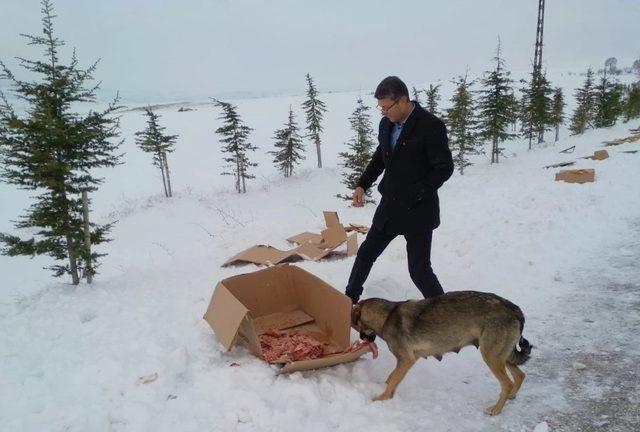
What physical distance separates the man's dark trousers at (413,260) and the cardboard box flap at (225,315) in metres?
1.51

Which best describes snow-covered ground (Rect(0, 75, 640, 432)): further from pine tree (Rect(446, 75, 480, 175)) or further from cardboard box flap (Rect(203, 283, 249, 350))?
pine tree (Rect(446, 75, 480, 175))

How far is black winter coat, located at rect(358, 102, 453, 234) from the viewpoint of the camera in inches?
167

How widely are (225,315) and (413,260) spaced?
2216 millimetres

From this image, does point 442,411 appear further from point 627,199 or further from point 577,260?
point 627,199

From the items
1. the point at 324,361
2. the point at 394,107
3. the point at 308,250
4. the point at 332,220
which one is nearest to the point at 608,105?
the point at 332,220

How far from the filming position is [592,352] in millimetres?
4531

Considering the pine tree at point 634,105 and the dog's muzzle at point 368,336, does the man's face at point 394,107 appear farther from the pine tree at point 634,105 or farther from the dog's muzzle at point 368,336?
the pine tree at point 634,105

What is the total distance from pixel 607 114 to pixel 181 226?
4660 centimetres

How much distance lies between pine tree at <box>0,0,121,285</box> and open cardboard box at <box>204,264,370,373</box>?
3.83 metres

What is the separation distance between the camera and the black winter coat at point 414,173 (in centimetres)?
425

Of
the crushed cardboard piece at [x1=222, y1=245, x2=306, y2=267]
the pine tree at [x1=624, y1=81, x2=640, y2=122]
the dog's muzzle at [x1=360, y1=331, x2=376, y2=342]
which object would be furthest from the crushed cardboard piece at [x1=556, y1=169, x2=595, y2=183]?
the pine tree at [x1=624, y1=81, x2=640, y2=122]

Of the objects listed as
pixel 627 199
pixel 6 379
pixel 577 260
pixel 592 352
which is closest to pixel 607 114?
pixel 627 199

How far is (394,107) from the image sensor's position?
428 cm

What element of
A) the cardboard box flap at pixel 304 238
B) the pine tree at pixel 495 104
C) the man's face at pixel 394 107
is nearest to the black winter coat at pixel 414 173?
the man's face at pixel 394 107
